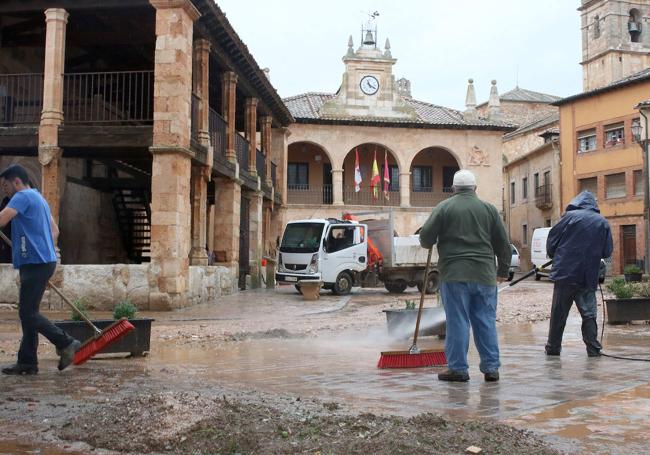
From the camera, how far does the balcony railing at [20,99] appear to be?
15.8 metres

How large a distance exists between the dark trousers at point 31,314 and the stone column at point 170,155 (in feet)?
26.9

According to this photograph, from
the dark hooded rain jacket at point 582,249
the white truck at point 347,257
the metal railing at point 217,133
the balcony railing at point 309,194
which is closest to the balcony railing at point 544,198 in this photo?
the balcony railing at point 309,194

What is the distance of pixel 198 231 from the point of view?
17.9 metres

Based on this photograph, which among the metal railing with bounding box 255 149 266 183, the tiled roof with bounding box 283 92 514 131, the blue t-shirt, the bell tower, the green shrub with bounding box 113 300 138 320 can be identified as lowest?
the green shrub with bounding box 113 300 138 320

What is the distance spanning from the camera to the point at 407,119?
37.7 metres

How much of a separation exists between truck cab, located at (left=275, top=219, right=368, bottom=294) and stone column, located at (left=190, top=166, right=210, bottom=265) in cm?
355

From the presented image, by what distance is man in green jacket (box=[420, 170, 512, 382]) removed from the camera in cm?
584

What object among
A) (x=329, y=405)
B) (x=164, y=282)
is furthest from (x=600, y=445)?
(x=164, y=282)

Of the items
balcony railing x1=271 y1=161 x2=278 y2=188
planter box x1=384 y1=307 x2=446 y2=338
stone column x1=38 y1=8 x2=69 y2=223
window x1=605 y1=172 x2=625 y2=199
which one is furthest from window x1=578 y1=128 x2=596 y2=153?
planter box x1=384 y1=307 x2=446 y2=338

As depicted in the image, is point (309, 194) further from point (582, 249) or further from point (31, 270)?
point (31, 270)

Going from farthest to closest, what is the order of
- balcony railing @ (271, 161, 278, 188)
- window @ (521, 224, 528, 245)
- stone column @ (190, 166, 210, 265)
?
window @ (521, 224, 528, 245), balcony railing @ (271, 161, 278, 188), stone column @ (190, 166, 210, 265)

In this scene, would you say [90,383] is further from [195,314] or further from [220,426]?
[195,314]

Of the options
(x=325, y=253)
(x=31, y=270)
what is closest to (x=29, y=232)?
(x=31, y=270)

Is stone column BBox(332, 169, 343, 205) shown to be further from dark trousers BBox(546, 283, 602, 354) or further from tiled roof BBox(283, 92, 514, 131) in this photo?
dark trousers BBox(546, 283, 602, 354)
